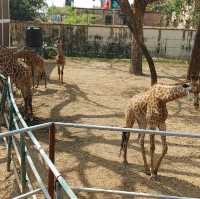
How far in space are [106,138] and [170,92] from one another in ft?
8.35

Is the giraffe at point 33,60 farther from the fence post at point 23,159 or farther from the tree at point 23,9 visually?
the tree at point 23,9

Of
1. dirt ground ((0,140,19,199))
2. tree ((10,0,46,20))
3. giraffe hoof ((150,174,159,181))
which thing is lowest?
giraffe hoof ((150,174,159,181))

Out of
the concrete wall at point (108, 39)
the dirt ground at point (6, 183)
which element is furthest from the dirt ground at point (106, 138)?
the concrete wall at point (108, 39)

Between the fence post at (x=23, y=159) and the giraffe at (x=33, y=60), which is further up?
the giraffe at (x=33, y=60)

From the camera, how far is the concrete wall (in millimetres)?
20984

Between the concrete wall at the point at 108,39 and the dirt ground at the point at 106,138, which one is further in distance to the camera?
the concrete wall at the point at 108,39

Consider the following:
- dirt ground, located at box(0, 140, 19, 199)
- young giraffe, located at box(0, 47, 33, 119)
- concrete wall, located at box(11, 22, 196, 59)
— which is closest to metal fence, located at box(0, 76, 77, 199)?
dirt ground, located at box(0, 140, 19, 199)

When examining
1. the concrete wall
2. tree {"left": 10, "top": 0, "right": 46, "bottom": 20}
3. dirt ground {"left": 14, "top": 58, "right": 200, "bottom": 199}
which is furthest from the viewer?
tree {"left": 10, "top": 0, "right": 46, "bottom": 20}

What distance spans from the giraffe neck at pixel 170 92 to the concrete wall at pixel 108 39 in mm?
14967

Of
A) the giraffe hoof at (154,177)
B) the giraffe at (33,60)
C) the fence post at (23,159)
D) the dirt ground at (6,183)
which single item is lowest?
the giraffe hoof at (154,177)

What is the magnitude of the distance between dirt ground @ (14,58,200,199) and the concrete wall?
483cm

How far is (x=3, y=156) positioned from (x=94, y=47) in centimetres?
1492

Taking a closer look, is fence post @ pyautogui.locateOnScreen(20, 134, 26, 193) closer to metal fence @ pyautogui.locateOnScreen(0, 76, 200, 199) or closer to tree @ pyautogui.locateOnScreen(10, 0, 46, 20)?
metal fence @ pyautogui.locateOnScreen(0, 76, 200, 199)

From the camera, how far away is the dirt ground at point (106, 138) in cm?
619
